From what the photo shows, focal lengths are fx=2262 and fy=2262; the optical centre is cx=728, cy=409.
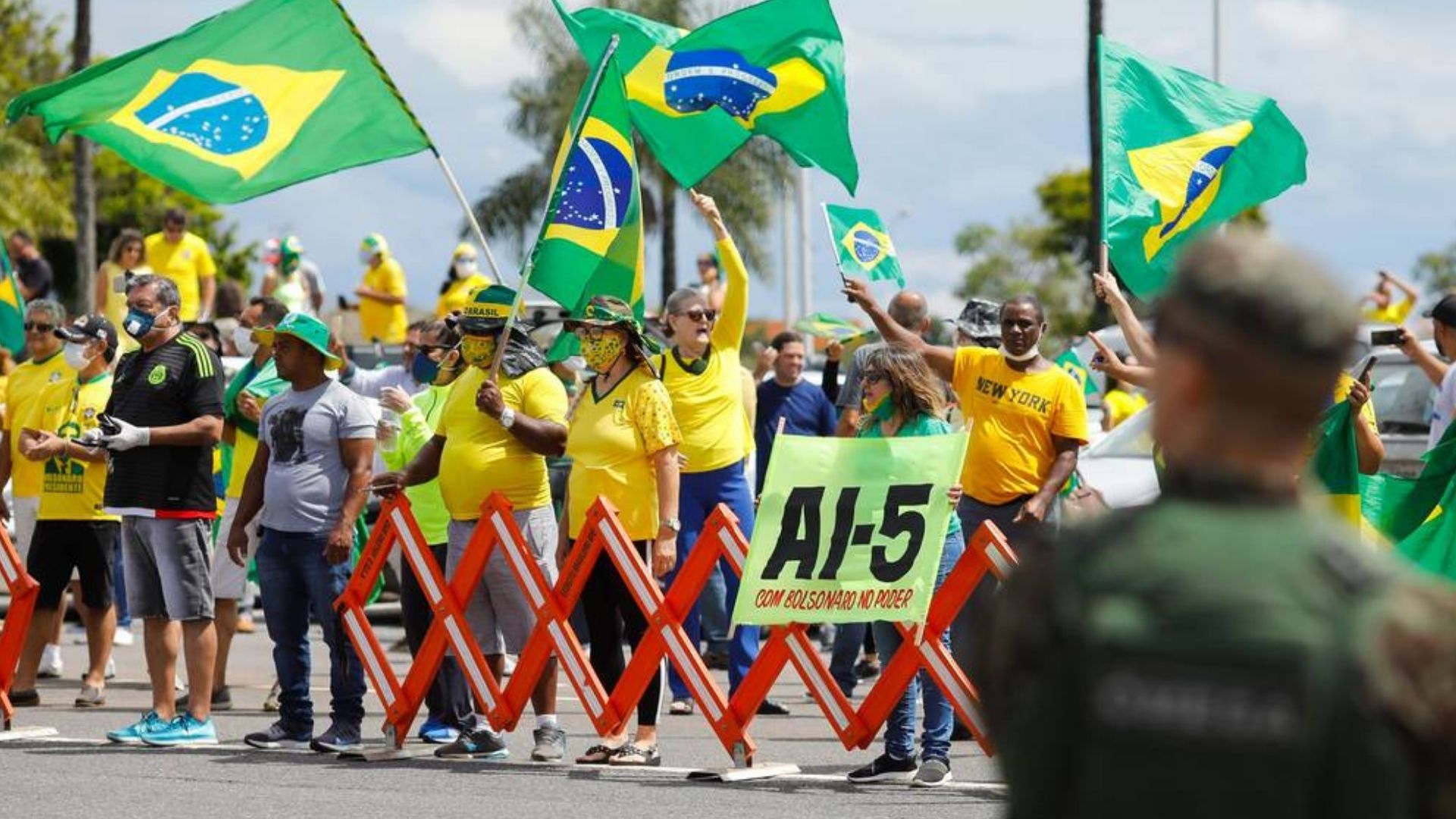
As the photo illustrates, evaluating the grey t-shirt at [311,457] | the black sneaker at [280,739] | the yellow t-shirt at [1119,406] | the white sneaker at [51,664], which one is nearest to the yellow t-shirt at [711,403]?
the grey t-shirt at [311,457]

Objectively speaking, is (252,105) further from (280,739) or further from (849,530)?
(849,530)

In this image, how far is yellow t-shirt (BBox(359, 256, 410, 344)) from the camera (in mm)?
21656

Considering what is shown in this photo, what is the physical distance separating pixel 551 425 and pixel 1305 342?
7.52m

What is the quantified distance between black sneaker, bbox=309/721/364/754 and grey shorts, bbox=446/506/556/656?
702mm

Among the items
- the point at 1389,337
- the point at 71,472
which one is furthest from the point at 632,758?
the point at 71,472

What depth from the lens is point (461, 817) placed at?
8.41 meters

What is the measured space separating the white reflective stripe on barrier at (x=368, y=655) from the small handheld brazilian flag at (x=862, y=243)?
3.39 metres

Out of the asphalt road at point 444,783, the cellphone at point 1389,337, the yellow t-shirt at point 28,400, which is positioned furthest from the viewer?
the yellow t-shirt at point 28,400

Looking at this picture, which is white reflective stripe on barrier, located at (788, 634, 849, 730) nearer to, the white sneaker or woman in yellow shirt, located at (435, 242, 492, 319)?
the white sneaker

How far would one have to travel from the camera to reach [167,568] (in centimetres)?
1058

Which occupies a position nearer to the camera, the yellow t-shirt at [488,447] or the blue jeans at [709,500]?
the yellow t-shirt at [488,447]

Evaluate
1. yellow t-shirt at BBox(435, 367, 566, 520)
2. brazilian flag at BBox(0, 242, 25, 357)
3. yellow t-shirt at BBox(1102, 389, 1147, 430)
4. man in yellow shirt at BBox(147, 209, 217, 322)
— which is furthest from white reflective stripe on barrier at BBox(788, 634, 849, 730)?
man in yellow shirt at BBox(147, 209, 217, 322)

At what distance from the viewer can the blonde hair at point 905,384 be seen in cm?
976

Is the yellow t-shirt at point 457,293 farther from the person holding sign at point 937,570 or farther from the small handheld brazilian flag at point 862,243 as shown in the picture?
the person holding sign at point 937,570
